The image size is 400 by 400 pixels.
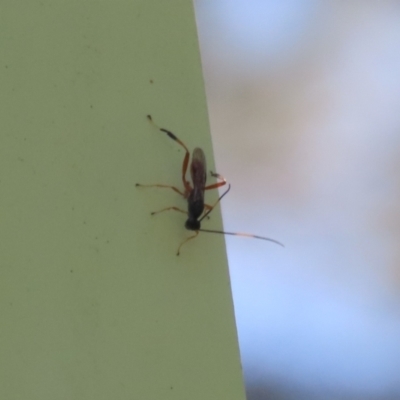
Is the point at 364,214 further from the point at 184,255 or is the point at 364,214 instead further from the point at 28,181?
the point at 28,181

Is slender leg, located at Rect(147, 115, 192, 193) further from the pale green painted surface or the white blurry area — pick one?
the white blurry area

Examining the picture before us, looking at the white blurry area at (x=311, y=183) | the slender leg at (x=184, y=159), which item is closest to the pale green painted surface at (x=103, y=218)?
the slender leg at (x=184, y=159)

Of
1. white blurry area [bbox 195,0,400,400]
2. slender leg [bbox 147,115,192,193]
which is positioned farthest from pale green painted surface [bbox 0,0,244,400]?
white blurry area [bbox 195,0,400,400]

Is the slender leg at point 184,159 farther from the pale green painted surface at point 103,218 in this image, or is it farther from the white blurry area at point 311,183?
the white blurry area at point 311,183

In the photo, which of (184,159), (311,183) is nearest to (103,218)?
(184,159)

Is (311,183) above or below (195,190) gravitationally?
above

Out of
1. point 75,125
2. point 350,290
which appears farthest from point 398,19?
point 75,125

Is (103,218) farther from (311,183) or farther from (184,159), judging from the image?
(311,183)
